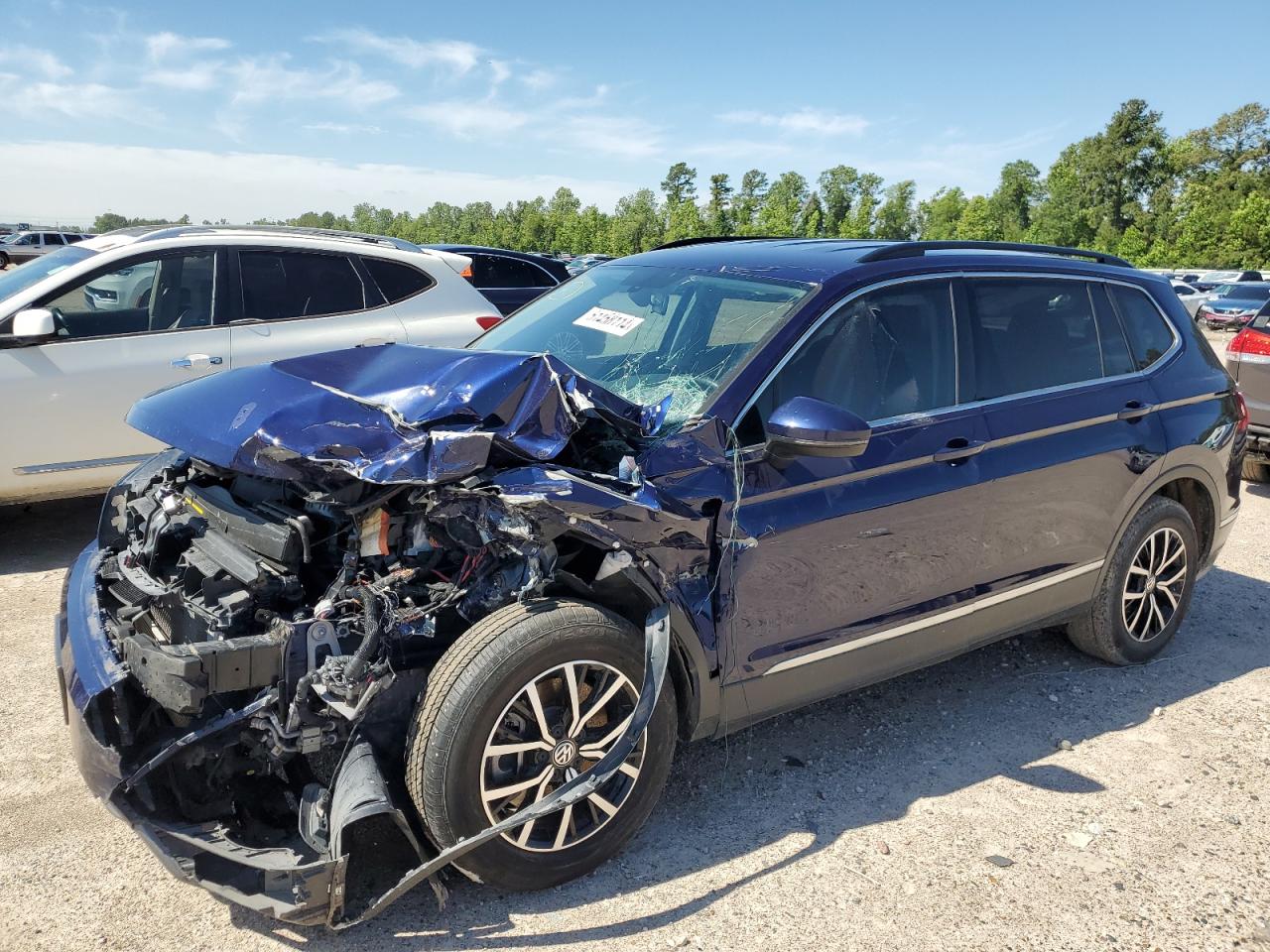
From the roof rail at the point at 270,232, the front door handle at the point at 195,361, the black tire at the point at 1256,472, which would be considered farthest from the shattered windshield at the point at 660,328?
the black tire at the point at 1256,472

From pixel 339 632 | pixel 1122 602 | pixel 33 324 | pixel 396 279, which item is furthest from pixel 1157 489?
pixel 33 324

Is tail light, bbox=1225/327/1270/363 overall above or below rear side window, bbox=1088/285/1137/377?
below

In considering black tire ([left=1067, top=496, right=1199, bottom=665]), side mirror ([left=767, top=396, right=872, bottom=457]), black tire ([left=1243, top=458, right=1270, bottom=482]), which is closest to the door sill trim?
black tire ([left=1067, top=496, right=1199, bottom=665])

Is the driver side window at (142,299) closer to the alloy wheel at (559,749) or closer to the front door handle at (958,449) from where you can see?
the alloy wheel at (559,749)

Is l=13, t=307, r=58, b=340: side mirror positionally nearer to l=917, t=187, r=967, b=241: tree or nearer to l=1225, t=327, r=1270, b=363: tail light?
l=1225, t=327, r=1270, b=363: tail light

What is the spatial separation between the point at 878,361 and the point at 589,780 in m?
1.80

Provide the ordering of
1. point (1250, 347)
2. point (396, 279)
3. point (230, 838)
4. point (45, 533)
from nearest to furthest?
point (230, 838), point (45, 533), point (396, 279), point (1250, 347)

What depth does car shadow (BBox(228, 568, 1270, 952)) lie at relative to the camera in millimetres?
2707

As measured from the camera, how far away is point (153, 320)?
586cm

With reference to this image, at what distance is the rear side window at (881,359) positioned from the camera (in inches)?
127

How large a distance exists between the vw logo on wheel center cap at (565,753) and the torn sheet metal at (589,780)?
0.06 metres

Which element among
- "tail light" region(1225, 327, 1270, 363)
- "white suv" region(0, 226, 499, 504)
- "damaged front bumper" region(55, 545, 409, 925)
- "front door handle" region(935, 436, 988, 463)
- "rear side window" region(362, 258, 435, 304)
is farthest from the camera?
"tail light" region(1225, 327, 1270, 363)

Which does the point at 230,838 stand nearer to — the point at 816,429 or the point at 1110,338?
the point at 816,429

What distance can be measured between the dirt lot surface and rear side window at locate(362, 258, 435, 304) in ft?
10.4
